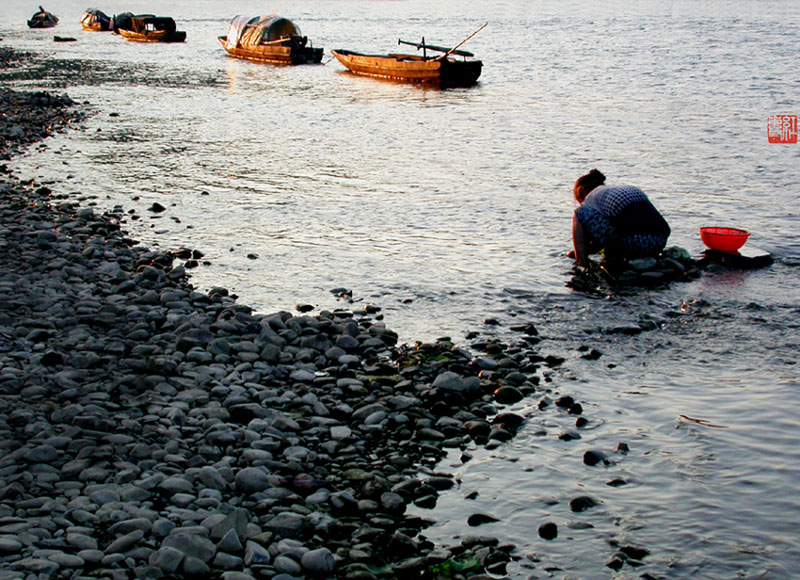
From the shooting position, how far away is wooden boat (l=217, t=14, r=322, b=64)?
46031 mm

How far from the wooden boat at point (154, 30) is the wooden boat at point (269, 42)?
406 inches

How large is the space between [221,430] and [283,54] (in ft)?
141

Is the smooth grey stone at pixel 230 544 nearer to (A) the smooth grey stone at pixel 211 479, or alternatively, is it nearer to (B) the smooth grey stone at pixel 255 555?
(B) the smooth grey stone at pixel 255 555

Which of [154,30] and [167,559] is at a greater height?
[154,30]

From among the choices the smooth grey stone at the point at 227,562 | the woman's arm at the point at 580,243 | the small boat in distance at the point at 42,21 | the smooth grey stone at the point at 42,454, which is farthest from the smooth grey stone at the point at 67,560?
the small boat in distance at the point at 42,21

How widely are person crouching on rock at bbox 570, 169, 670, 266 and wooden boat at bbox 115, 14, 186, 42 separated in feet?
179

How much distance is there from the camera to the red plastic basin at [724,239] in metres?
10.6

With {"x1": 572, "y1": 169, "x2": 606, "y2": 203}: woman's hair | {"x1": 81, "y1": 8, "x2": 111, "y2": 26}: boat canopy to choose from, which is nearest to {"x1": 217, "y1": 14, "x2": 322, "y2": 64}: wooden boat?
{"x1": 81, "y1": 8, "x2": 111, "y2": 26}: boat canopy

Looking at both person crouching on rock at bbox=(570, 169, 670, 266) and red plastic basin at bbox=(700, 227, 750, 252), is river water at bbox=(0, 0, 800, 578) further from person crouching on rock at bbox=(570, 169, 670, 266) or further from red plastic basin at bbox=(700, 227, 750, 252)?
person crouching on rock at bbox=(570, 169, 670, 266)

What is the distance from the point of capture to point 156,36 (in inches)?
2308

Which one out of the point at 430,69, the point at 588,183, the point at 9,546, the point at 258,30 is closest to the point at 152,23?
the point at 258,30

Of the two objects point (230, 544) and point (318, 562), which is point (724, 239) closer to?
point (318, 562)

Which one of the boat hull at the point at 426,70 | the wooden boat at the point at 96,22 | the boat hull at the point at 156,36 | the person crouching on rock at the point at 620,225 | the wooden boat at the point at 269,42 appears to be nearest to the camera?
the person crouching on rock at the point at 620,225

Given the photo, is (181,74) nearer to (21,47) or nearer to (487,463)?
(21,47)
